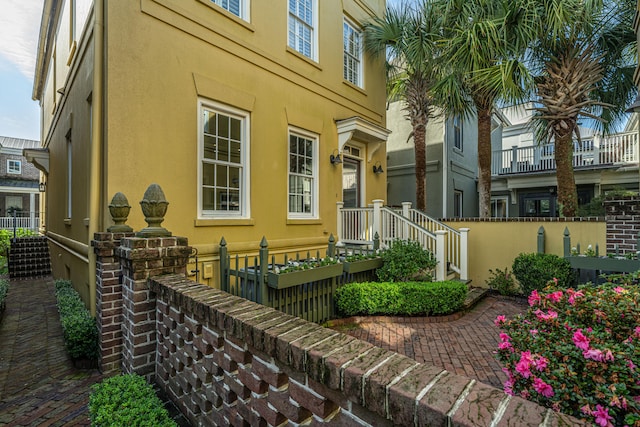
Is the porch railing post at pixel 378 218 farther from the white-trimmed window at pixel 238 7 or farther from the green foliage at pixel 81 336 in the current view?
the green foliage at pixel 81 336

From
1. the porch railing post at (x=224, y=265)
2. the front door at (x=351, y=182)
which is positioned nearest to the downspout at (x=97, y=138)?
the porch railing post at (x=224, y=265)

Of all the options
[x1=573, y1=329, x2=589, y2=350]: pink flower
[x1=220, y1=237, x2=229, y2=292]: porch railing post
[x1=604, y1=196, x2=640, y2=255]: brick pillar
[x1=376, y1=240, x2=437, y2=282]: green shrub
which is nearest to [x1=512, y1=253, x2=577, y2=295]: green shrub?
[x1=604, y1=196, x2=640, y2=255]: brick pillar

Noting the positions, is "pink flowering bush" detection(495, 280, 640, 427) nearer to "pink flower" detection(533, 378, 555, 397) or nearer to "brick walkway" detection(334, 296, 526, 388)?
"pink flower" detection(533, 378, 555, 397)

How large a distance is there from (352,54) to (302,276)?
6954 mm

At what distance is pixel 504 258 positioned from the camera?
7.55 metres

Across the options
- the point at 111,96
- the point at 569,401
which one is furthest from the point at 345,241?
the point at 569,401

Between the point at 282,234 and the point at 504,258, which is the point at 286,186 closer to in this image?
the point at 282,234

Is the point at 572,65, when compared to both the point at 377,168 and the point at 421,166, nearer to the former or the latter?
the point at 421,166

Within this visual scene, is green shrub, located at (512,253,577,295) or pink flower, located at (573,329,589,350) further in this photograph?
green shrub, located at (512,253,577,295)

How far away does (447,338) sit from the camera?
4.79 m

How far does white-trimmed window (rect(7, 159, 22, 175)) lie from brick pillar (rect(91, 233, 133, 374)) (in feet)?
93.0

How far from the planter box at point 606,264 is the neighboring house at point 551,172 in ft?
24.0

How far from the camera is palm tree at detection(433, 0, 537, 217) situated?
7406 mm

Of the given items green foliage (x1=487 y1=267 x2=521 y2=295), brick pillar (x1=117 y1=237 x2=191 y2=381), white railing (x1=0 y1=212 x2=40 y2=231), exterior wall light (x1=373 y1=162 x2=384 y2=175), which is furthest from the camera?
white railing (x1=0 y1=212 x2=40 y2=231)
